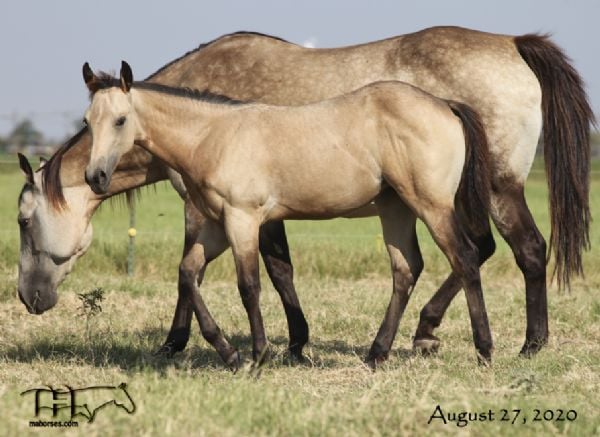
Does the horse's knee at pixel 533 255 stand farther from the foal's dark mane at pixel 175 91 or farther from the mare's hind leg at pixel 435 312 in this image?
the foal's dark mane at pixel 175 91

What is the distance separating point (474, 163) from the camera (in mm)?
6262

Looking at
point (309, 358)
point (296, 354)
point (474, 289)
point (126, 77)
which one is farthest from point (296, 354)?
point (126, 77)

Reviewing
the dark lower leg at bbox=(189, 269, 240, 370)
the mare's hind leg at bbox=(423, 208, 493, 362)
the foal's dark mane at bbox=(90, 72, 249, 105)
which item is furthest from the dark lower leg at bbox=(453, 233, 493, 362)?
the foal's dark mane at bbox=(90, 72, 249, 105)

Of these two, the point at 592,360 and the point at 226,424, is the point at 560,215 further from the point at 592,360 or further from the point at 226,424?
the point at 226,424

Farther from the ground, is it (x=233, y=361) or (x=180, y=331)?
(x=233, y=361)

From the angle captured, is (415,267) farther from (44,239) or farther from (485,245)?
(44,239)

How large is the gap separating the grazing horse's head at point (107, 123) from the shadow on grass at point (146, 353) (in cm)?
117

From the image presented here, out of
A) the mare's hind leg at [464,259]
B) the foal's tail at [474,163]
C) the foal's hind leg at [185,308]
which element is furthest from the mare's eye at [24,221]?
the foal's tail at [474,163]

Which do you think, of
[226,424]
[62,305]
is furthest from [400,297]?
[62,305]

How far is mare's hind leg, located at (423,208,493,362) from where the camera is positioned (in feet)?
20.0

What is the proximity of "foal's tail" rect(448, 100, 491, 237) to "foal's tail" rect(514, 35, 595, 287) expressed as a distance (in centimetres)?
107

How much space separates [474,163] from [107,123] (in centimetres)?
217

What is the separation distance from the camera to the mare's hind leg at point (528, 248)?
704 cm

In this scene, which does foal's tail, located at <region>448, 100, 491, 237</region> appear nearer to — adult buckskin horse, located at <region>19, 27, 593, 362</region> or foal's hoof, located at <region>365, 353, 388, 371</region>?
adult buckskin horse, located at <region>19, 27, 593, 362</region>
